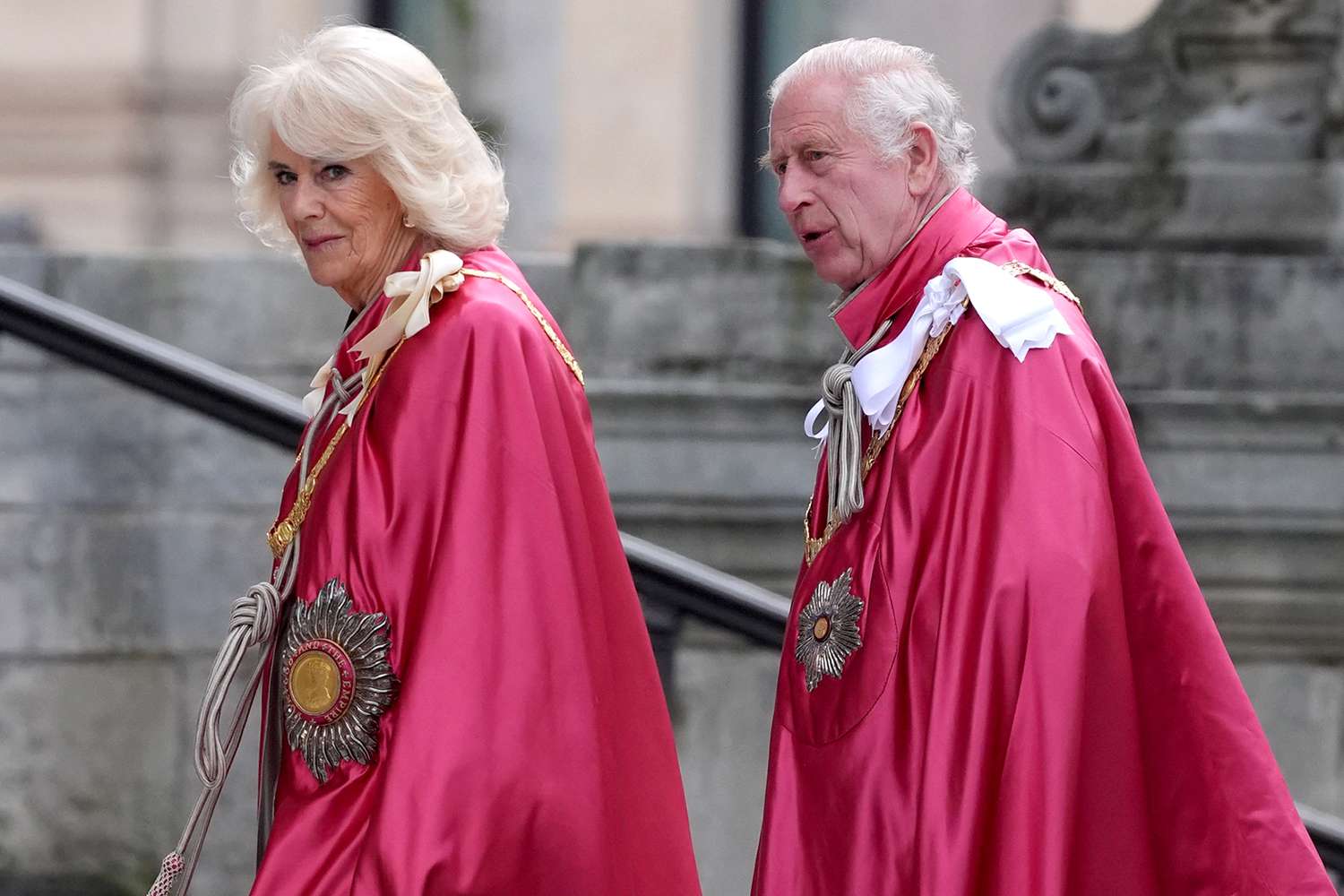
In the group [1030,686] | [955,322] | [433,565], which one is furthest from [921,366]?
[433,565]

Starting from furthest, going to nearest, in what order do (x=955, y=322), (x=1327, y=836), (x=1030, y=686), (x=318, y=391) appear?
(x=1327, y=836)
(x=318, y=391)
(x=955, y=322)
(x=1030, y=686)

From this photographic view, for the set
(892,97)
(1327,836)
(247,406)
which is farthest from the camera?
(247,406)

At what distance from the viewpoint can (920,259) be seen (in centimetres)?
278

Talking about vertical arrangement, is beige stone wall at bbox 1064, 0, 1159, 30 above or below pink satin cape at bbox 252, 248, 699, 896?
above

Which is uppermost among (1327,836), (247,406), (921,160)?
(921,160)

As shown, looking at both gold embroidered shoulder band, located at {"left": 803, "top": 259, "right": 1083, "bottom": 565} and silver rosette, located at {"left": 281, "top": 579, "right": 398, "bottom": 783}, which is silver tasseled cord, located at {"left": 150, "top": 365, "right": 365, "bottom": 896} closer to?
silver rosette, located at {"left": 281, "top": 579, "right": 398, "bottom": 783}

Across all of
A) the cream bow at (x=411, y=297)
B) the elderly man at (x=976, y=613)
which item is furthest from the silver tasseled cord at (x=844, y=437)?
the cream bow at (x=411, y=297)

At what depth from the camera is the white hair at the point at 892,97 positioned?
9.06 feet

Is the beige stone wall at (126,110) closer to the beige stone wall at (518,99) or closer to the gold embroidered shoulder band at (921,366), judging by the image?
the beige stone wall at (518,99)

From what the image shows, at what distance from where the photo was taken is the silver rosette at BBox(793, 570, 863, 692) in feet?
8.73

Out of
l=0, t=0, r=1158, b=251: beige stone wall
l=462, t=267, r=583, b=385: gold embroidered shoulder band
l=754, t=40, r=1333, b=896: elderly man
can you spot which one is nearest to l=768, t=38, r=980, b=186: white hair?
l=754, t=40, r=1333, b=896: elderly man

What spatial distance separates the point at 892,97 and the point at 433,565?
90 centimetres

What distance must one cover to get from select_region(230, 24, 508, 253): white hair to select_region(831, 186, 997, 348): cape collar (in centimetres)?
60

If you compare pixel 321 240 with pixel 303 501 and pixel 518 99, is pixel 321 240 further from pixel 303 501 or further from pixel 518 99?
pixel 518 99
